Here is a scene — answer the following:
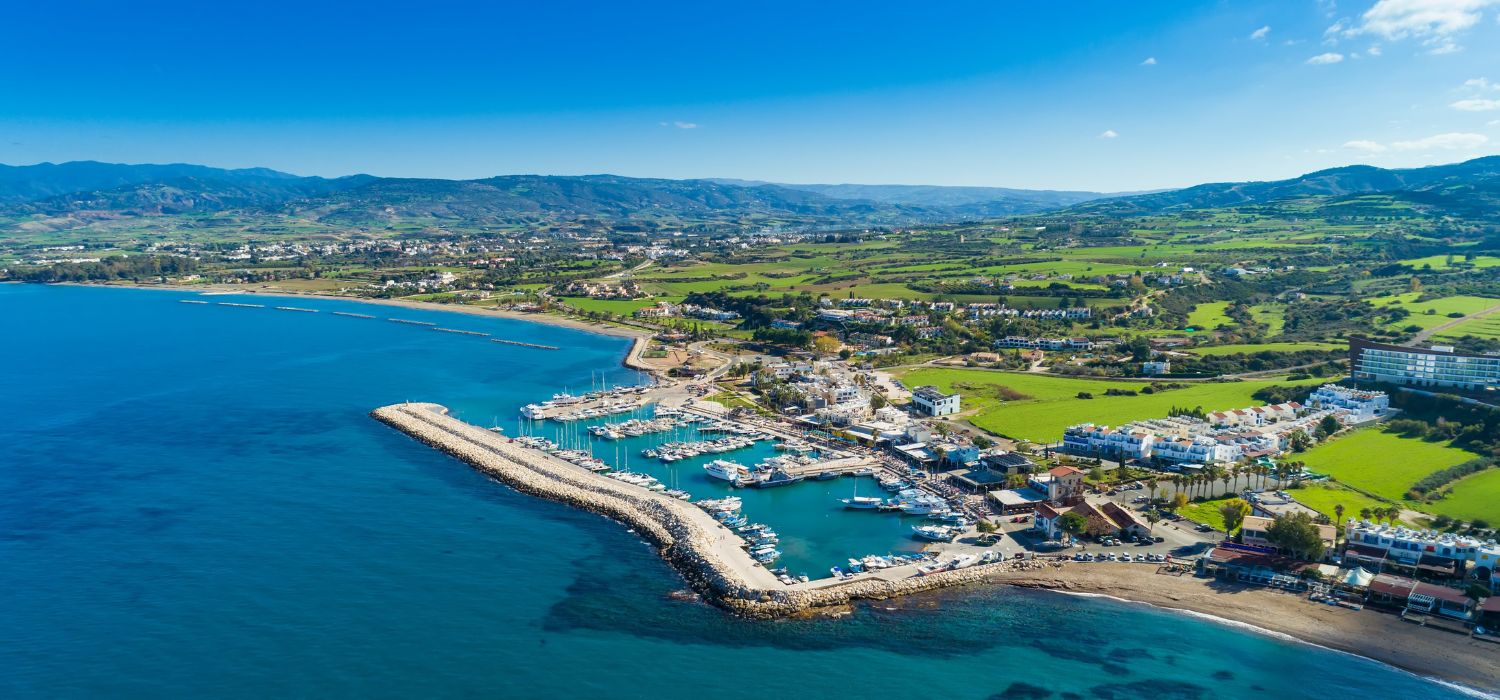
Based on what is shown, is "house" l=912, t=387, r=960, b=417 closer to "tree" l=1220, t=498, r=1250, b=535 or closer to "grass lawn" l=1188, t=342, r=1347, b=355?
"tree" l=1220, t=498, r=1250, b=535

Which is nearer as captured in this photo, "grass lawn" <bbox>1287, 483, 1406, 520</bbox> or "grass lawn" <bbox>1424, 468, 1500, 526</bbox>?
"grass lawn" <bbox>1424, 468, 1500, 526</bbox>

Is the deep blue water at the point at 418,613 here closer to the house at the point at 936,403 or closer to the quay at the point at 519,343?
the house at the point at 936,403

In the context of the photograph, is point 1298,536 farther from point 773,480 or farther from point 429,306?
point 429,306

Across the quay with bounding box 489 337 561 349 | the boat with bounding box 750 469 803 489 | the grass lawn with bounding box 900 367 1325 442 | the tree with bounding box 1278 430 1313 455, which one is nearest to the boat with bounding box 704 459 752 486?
the boat with bounding box 750 469 803 489

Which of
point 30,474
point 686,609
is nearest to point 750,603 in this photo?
point 686,609

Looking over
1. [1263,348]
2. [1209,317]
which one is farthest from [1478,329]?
[1209,317]

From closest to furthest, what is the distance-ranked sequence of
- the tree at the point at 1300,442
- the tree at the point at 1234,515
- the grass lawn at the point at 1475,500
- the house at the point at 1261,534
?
the house at the point at 1261,534
the tree at the point at 1234,515
the grass lawn at the point at 1475,500
the tree at the point at 1300,442

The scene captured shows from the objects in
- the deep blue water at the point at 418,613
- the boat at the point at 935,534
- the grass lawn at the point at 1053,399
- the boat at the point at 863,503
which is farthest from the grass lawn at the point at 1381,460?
the boat at the point at 863,503
